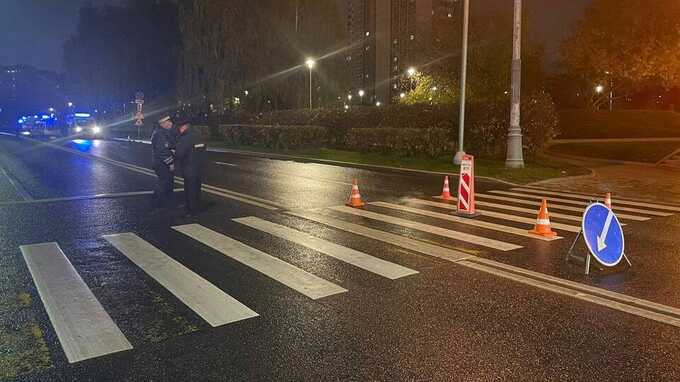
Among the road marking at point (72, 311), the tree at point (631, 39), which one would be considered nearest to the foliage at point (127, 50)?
the tree at point (631, 39)

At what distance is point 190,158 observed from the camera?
10305mm

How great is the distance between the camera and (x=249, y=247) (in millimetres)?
7828

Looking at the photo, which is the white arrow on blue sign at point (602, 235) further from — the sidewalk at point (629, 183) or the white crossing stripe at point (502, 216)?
the sidewalk at point (629, 183)

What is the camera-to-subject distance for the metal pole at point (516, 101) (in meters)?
18.5

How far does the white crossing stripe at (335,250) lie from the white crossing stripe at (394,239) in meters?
0.74

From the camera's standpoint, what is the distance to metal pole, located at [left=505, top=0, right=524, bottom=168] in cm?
1847

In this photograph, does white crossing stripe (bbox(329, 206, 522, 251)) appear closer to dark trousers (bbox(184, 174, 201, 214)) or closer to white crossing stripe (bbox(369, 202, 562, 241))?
white crossing stripe (bbox(369, 202, 562, 241))

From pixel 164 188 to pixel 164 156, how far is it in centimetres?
74

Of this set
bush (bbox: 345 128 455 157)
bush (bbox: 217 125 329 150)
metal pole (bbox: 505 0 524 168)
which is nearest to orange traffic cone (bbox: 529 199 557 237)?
metal pole (bbox: 505 0 524 168)

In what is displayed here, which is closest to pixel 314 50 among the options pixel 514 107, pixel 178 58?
pixel 178 58

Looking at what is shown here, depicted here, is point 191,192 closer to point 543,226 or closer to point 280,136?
point 543,226

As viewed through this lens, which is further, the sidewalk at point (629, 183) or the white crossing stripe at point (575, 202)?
the sidewalk at point (629, 183)

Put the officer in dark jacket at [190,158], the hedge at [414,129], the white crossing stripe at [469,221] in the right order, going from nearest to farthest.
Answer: the white crossing stripe at [469,221], the officer in dark jacket at [190,158], the hedge at [414,129]

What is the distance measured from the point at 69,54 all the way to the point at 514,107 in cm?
6736
